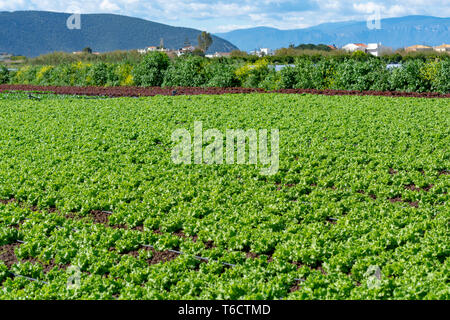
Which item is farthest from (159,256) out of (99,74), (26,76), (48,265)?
(26,76)

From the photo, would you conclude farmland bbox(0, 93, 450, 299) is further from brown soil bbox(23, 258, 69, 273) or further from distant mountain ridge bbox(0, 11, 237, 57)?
distant mountain ridge bbox(0, 11, 237, 57)

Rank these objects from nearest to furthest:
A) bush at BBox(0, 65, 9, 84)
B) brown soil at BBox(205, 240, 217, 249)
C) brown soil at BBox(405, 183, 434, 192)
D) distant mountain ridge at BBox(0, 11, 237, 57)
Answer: brown soil at BBox(205, 240, 217, 249) → brown soil at BBox(405, 183, 434, 192) → bush at BBox(0, 65, 9, 84) → distant mountain ridge at BBox(0, 11, 237, 57)

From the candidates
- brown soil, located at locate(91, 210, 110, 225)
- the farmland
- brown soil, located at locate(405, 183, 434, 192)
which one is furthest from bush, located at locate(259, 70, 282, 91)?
brown soil, located at locate(91, 210, 110, 225)

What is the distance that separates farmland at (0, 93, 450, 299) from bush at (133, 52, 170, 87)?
21601 mm

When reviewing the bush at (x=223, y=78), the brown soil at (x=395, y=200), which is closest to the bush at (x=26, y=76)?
the bush at (x=223, y=78)

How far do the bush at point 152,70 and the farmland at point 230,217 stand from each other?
21.6 m

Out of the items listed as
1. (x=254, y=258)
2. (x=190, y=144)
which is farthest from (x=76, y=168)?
(x=254, y=258)

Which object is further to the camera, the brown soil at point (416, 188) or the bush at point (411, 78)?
Result: the bush at point (411, 78)

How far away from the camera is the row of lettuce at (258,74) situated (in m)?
25.8

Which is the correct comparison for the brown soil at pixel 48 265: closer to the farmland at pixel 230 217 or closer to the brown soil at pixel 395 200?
the farmland at pixel 230 217

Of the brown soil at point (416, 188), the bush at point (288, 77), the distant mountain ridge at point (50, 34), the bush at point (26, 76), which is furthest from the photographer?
the distant mountain ridge at point (50, 34)

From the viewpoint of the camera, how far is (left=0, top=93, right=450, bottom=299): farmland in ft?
18.8

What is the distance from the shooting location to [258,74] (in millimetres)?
32188
